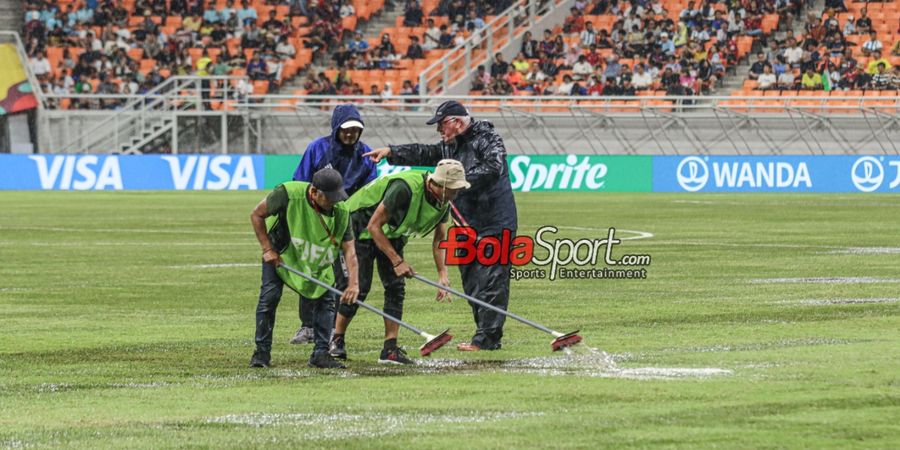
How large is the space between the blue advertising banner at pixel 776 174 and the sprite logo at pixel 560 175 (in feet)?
6.03

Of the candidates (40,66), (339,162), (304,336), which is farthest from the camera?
(40,66)

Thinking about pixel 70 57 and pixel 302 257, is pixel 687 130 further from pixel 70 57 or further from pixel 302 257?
pixel 302 257

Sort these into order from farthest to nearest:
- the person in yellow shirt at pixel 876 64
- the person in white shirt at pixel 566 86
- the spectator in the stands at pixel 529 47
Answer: the spectator in the stands at pixel 529 47
the person in white shirt at pixel 566 86
the person in yellow shirt at pixel 876 64

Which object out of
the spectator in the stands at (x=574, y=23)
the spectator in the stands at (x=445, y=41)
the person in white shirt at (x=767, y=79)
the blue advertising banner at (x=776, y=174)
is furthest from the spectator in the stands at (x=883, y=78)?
the spectator in the stands at (x=445, y=41)

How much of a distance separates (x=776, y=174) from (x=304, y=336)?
33.1 meters

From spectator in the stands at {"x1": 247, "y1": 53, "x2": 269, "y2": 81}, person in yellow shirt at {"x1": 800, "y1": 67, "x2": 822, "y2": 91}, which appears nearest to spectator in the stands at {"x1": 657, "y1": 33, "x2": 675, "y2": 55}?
person in yellow shirt at {"x1": 800, "y1": 67, "x2": 822, "y2": 91}

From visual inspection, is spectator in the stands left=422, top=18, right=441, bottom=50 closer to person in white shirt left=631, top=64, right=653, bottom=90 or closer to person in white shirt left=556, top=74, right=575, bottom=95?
person in white shirt left=556, top=74, right=575, bottom=95

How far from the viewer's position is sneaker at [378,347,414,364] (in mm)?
12086

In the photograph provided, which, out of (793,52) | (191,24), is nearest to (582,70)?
(793,52)

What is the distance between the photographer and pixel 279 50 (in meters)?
54.0

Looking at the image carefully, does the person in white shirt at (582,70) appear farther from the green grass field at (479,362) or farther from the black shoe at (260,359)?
the black shoe at (260,359)

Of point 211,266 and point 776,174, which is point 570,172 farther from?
point 211,266

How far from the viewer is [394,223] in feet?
40.2

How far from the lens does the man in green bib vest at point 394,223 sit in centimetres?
1199
